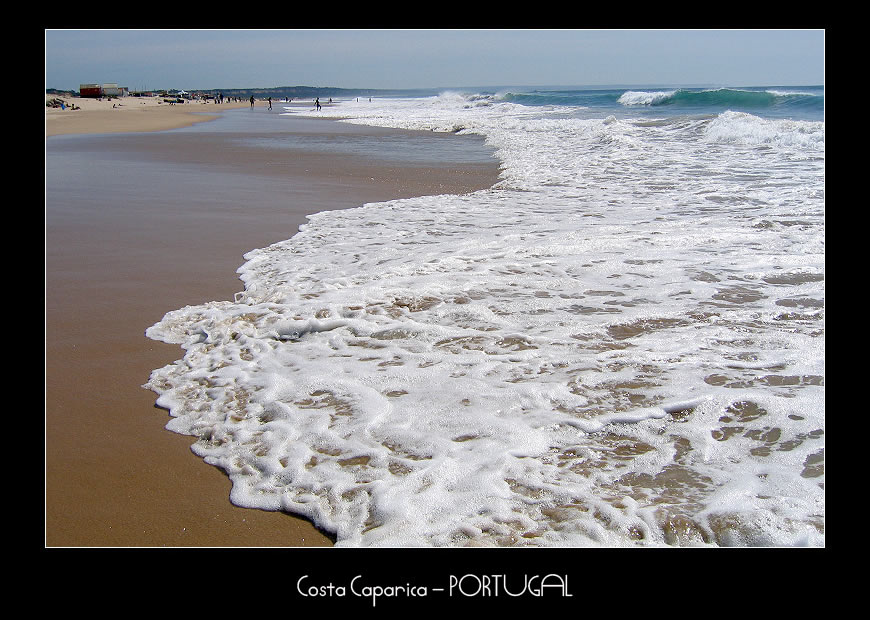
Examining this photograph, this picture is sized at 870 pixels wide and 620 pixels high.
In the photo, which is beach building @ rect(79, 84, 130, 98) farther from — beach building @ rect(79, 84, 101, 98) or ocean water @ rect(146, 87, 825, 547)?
ocean water @ rect(146, 87, 825, 547)

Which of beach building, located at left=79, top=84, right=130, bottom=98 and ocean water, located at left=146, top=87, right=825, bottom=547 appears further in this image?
beach building, located at left=79, top=84, right=130, bottom=98

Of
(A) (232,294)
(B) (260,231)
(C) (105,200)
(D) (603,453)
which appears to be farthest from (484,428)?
(C) (105,200)

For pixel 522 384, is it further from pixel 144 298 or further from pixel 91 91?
pixel 91 91

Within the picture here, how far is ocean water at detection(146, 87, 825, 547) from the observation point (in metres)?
2.39

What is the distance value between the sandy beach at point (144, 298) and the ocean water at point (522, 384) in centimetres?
15

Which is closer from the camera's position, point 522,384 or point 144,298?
point 522,384

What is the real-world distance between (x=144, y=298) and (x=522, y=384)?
112 inches

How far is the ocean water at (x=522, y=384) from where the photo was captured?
7.84 ft

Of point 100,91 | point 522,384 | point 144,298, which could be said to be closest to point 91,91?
point 100,91

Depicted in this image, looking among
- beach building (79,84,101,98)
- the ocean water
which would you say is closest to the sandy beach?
the ocean water

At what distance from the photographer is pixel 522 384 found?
3273mm

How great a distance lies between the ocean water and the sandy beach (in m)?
0.15

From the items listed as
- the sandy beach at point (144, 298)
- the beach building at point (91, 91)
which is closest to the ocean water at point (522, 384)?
the sandy beach at point (144, 298)
